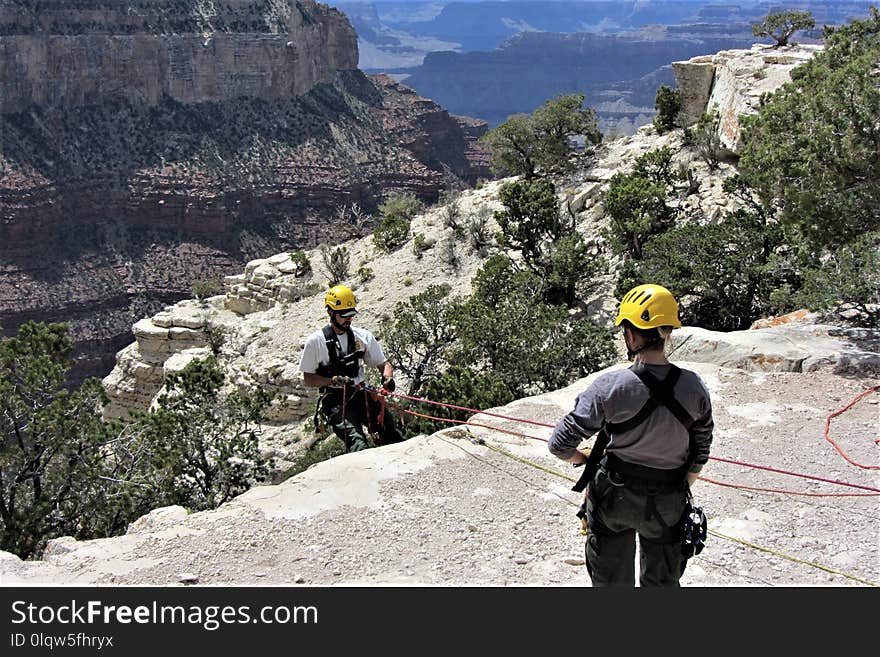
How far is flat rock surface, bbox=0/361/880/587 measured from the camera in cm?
614

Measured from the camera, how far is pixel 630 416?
4.73 m

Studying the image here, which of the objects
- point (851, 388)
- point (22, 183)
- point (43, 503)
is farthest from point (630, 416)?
point (22, 183)

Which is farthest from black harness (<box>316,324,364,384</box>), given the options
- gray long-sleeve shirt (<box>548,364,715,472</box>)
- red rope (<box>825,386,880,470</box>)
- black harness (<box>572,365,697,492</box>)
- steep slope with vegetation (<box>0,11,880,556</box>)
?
red rope (<box>825,386,880,470</box>)

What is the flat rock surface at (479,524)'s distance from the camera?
20.1ft

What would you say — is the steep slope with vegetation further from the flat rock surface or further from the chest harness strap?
the flat rock surface

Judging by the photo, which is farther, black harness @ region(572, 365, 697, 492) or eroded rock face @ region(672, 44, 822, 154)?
eroded rock face @ region(672, 44, 822, 154)

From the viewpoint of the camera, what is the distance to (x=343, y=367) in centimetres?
843

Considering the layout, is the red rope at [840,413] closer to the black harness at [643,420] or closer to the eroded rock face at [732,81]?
the black harness at [643,420]

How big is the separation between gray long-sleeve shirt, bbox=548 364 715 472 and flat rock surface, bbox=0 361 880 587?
1638mm

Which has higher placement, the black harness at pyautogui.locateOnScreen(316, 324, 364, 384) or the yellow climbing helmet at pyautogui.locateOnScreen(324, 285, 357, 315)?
the yellow climbing helmet at pyautogui.locateOnScreen(324, 285, 357, 315)

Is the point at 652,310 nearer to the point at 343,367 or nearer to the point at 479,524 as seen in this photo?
the point at 479,524

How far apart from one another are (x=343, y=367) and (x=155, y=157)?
53544mm
